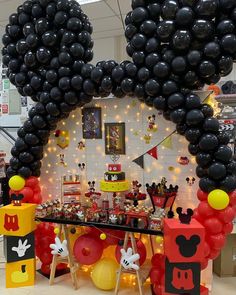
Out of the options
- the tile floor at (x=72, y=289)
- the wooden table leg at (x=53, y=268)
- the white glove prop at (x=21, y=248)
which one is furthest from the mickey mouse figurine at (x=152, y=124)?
the white glove prop at (x=21, y=248)

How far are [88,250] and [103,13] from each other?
10.6 feet

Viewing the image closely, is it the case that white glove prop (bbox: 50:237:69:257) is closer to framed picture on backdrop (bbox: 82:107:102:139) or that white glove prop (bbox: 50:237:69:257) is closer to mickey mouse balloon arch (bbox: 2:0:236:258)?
mickey mouse balloon arch (bbox: 2:0:236:258)

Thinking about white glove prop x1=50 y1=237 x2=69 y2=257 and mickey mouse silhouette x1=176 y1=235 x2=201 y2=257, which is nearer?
mickey mouse silhouette x1=176 y1=235 x2=201 y2=257

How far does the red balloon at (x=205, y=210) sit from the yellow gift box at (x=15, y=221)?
5.52ft

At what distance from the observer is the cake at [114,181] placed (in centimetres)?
299

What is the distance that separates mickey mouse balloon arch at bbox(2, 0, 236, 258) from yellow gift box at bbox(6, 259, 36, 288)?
80 centimetres

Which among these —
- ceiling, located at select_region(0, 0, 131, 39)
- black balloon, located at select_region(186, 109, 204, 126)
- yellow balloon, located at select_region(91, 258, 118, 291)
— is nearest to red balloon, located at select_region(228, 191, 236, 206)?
black balloon, located at select_region(186, 109, 204, 126)

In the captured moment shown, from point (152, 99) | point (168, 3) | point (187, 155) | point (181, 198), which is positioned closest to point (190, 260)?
point (181, 198)

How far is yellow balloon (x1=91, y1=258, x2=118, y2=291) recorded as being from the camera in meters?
2.93

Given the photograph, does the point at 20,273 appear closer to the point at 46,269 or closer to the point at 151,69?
the point at 46,269

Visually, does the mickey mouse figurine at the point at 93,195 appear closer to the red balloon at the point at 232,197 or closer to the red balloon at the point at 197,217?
the red balloon at the point at 197,217

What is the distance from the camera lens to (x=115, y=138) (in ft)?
10.6

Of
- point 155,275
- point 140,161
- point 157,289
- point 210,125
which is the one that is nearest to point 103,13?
point 140,161

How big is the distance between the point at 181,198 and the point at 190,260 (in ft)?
2.24
